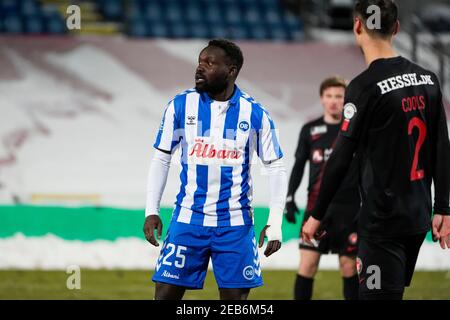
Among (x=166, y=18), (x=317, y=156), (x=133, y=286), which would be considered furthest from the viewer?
(x=166, y=18)

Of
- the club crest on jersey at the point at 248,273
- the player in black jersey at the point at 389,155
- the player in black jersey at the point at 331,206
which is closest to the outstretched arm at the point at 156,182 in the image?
the club crest on jersey at the point at 248,273

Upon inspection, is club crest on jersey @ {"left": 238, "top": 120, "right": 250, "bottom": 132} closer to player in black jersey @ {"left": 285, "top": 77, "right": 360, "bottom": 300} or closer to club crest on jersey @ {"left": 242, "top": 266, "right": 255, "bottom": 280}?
club crest on jersey @ {"left": 242, "top": 266, "right": 255, "bottom": 280}

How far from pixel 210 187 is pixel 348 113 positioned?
1027mm

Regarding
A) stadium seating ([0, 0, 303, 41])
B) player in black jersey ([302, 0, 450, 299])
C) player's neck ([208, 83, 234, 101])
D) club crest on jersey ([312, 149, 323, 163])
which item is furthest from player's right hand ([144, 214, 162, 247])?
stadium seating ([0, 0, 303, 41])

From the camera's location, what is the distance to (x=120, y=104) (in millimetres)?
14430

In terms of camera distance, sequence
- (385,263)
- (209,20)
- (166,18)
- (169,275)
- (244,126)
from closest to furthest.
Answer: (385,263) < (169,275) < (244,126) < (166,18) < (209,20)

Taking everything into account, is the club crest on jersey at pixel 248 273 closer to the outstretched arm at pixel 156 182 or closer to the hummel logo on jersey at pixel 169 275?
the hummel logo on jersey at pixel 169 275

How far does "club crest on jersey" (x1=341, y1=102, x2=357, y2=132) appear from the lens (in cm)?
446

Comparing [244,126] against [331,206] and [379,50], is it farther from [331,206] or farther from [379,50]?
[331,206]

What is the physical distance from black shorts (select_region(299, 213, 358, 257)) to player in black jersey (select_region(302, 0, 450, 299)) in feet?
9.96

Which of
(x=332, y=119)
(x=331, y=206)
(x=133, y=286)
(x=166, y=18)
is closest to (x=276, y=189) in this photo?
(x=331, y=206)

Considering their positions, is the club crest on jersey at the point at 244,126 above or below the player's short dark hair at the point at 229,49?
below

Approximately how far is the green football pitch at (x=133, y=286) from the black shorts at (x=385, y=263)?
4.19 metres

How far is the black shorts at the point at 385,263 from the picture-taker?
4469 millimetres
